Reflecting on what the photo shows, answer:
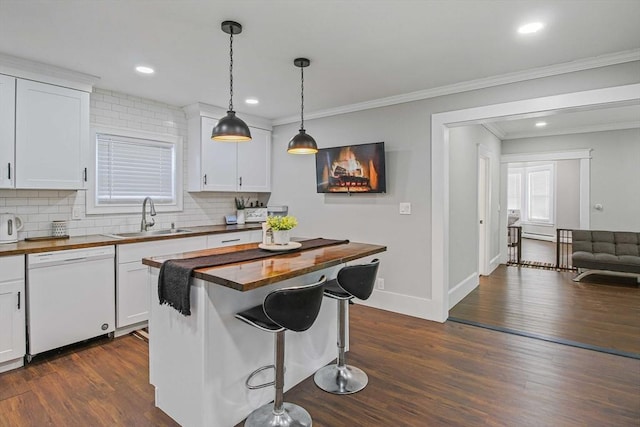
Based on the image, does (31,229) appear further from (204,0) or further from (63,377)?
(204,0)

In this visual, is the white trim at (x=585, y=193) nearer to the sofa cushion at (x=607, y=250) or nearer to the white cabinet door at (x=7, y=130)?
the sofa cushion at (x=607, y=250)

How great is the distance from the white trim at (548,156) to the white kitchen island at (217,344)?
19.1 feet

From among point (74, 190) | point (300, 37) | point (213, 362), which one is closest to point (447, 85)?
point (300, 37)

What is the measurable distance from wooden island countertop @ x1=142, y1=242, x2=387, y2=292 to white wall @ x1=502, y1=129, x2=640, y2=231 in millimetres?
5565

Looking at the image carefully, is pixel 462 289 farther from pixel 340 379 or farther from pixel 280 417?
pixel 280 417

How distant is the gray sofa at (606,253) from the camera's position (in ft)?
16.8

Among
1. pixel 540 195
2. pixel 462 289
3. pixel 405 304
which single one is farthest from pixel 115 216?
pixel 540 195

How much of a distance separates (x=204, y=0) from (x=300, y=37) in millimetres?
715

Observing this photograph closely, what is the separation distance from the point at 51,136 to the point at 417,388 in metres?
3.70

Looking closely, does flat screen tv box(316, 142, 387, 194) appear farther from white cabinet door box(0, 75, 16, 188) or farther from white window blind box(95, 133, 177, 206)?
white cabinet door box(0, 75, 16, 188)

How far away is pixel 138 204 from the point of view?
4047 millimetres

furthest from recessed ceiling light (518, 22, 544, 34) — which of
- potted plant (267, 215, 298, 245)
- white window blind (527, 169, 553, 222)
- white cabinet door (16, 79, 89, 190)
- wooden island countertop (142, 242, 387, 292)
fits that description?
white window blind (527, 169, 553, 222)

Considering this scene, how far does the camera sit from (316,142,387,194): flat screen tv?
4.04 metres

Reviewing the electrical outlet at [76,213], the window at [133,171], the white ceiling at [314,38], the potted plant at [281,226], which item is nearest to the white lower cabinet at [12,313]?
the electrical outlet at [76,213]
